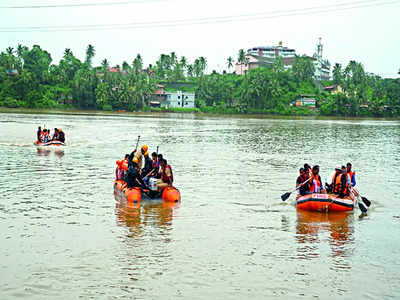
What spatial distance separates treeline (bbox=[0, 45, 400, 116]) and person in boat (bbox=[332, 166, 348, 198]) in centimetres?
11038

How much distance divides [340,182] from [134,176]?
7.50 metres

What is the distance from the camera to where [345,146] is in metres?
49.2

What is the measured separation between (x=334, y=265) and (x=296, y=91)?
139 metres

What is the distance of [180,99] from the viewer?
144m

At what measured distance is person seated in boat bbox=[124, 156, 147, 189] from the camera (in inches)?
736

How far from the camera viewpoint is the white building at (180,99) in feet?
470

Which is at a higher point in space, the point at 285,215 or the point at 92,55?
the point at 92,55

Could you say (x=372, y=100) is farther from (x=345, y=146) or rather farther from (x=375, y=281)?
(x=375, y=281)

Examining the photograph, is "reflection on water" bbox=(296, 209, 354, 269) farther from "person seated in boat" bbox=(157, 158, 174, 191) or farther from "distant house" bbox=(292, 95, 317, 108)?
"distant house" bbox=(292, 95, 317, 108)

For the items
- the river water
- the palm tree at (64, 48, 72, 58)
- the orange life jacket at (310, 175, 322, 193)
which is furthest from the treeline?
the orange life jacket at (310, 175, 322, 193)

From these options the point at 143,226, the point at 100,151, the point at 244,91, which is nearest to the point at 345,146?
the point at 100,151

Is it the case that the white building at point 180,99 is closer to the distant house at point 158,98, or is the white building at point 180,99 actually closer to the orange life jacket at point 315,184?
the distant house at point 158,98

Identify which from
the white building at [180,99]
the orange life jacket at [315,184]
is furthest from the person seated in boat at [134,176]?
the white building at [180,99]

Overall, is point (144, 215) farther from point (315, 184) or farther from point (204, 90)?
point (204, 90)
